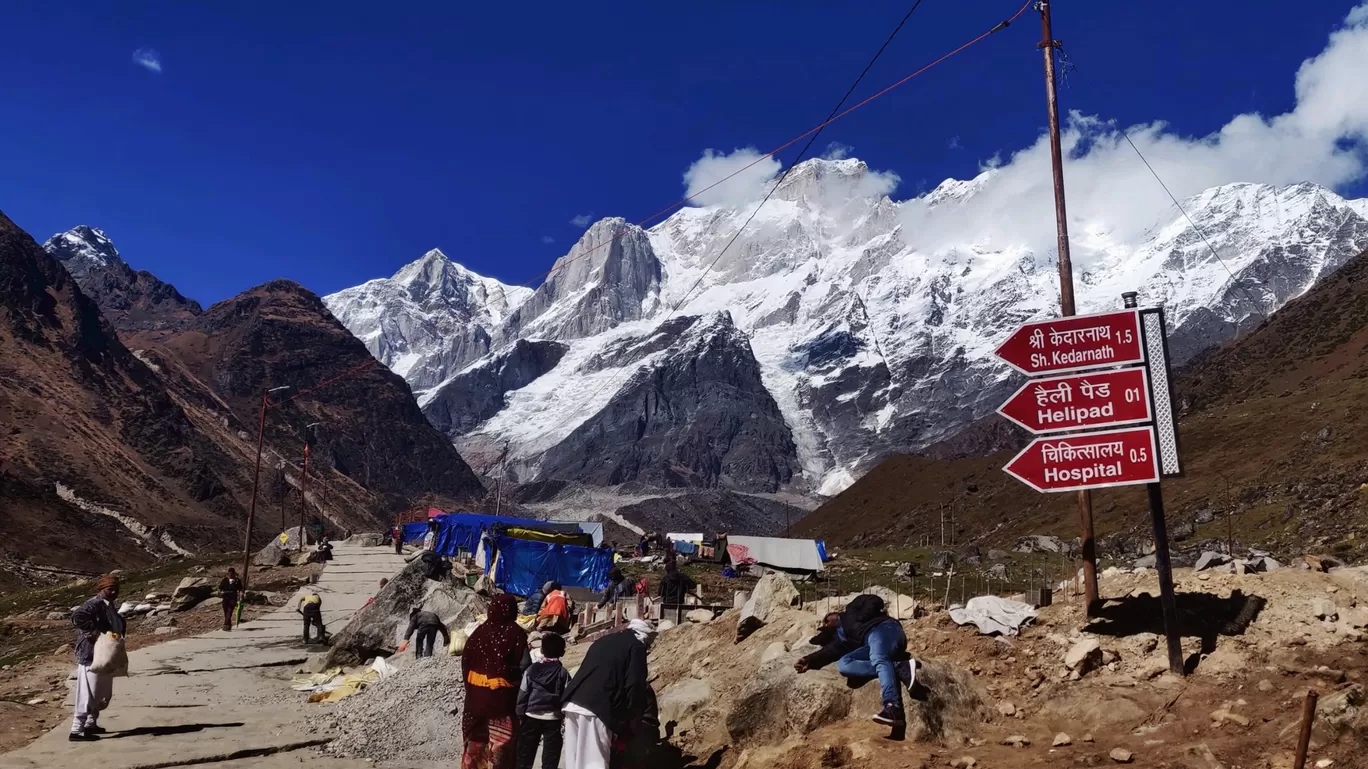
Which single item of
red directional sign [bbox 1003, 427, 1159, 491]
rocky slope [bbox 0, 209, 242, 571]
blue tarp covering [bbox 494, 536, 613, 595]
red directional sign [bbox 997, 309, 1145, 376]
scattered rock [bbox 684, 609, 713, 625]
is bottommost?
scattered rock [bbox 684, 609, 713, 625]

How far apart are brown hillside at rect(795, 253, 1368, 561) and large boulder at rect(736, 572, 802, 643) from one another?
815 inches

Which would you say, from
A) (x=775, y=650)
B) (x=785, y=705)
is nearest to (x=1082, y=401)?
(x=785, y=705)

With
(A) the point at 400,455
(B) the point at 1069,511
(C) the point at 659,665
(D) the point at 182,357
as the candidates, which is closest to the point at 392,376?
(A) the point at 400,455

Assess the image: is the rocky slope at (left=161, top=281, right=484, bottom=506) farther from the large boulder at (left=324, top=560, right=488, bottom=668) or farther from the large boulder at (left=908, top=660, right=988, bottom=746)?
the large boulder at (left=908, top=660, right=988, bottom=746)

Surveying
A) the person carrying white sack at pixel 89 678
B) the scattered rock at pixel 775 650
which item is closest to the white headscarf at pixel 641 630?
the scattered rock at pixel 775 650

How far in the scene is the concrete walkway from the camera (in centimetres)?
991

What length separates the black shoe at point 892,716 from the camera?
25.4ft

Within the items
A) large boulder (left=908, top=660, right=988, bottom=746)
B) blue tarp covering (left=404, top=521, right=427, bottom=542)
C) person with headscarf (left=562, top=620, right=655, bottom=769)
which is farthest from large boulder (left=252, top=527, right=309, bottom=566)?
large boulder (left=908, top=660, right=988, bottom=746)

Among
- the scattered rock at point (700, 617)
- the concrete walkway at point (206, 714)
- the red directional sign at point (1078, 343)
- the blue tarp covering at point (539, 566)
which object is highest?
the red directional sign at point (1078, 343)

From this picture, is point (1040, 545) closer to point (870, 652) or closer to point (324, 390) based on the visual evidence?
point (870, 652)

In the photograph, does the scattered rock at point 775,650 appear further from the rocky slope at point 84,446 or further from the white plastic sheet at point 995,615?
the rocky slope at point 84,446

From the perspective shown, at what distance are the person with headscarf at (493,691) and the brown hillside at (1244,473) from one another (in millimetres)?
26410

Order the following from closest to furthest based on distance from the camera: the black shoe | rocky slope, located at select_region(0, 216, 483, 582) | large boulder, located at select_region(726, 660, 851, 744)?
the black shoe, large boulder, located at select_region(726, 660, 851, 744), rocky slope, located at select_region(0, 216, 483, 582)

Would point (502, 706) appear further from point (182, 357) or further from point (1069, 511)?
point (182, 357)
